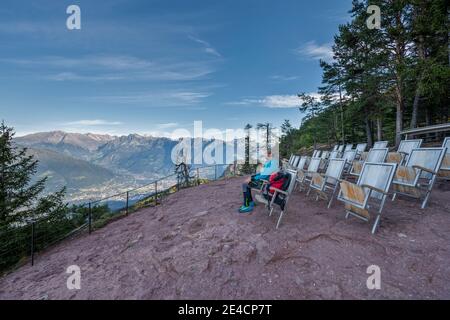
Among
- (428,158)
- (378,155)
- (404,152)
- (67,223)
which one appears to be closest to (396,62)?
(404,152)

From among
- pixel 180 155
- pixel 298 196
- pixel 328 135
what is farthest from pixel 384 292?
pixel 328 135

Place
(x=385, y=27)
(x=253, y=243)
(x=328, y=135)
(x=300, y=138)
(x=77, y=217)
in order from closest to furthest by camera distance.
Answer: (x=253, y=243) < (x=385, y=27) < (x=77, y=217) < (x=328, y=135) < (x=300, y=138)

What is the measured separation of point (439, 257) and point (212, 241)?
10.5 ft

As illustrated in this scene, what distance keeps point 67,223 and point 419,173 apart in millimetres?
18043

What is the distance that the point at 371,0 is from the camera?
515 inches

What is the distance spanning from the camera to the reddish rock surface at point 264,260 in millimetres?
2418

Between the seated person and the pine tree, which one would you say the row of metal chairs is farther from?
the pine tree

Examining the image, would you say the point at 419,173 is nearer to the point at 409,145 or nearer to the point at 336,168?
the point at 336,168

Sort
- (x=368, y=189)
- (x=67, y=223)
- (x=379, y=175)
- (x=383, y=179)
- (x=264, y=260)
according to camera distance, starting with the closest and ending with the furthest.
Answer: (x=264, y=260) → (x=368, y=189) → (x=383, y=179) → (x=379, y=175) → (x=67, y=223)

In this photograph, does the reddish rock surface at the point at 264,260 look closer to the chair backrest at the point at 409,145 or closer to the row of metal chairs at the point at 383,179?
the row of metal chairs at the point at 383,179

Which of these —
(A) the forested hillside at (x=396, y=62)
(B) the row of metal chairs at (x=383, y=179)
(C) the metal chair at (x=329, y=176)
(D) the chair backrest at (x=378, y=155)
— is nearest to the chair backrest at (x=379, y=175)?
(B) the row of metal chairs at (x=383, y=179)

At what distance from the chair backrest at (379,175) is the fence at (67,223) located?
6330mm

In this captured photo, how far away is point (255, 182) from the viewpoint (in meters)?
5.70
